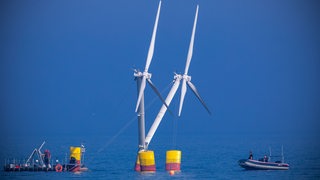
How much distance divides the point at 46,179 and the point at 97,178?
26.4ft

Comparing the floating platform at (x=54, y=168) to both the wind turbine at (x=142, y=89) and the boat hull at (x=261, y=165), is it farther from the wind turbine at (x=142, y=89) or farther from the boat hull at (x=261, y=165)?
the boat hull at (x=261, y=165)

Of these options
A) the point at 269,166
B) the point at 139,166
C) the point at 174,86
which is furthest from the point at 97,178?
the point at 269,166

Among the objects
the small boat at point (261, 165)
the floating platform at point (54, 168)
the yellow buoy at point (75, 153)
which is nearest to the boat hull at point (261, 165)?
the small boat at point (261, 165)

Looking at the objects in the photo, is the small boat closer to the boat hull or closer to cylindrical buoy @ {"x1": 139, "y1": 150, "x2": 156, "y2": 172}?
the boat hull

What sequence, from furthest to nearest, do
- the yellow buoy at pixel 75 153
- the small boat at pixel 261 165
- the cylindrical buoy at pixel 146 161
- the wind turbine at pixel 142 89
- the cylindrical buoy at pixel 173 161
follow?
the small boat at pixel 261 165 → the yellow buoy at pixel 75 153 → the cylindrical buoy at pixel 173 161 → the wind turbine at pixel 142 89 → the cylindrical buoy at pixel 146 161

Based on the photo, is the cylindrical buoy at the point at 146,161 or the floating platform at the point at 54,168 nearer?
the cylindrical buoy at the point at 146,161

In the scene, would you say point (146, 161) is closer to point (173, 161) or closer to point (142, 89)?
point (173, 161)

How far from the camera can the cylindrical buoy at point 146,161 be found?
121 m

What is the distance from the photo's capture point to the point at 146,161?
400ft

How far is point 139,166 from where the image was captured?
128750 millimetres

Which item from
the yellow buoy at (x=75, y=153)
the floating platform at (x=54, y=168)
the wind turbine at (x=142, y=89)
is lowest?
the floating platform at (x=54, y=168)

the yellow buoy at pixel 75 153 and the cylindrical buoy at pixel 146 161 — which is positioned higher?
the yellow buoy at pixel 75 153

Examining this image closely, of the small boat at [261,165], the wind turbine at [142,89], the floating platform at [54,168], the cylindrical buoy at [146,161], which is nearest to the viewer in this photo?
the cylindrical buoy at [146,161]

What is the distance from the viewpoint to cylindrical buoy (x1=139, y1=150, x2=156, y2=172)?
121 meters
